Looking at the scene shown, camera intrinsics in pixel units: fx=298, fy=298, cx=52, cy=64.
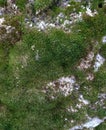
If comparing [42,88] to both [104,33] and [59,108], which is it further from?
[104,33]

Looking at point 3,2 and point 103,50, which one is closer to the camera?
point 3,2

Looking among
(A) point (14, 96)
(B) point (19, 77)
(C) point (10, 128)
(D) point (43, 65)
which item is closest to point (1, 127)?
(C) point (10, 128)

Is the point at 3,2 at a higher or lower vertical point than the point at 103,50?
higher

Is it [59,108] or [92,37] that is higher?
[92,37]

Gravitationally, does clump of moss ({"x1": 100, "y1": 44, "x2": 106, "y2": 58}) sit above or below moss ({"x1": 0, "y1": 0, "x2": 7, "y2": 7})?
below

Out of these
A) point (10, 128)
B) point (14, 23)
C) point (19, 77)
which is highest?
point (14, 23)

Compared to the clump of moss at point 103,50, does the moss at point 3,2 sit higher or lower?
higher

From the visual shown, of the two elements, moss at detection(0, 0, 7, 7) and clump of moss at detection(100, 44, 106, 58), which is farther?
clump of moss at detection(100, 44, 106, 58)

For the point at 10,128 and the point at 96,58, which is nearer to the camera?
the point at 96,58

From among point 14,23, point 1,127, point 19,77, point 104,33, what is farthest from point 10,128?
point 104,33

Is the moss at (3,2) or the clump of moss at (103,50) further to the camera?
the clump of moss at (103,50)
